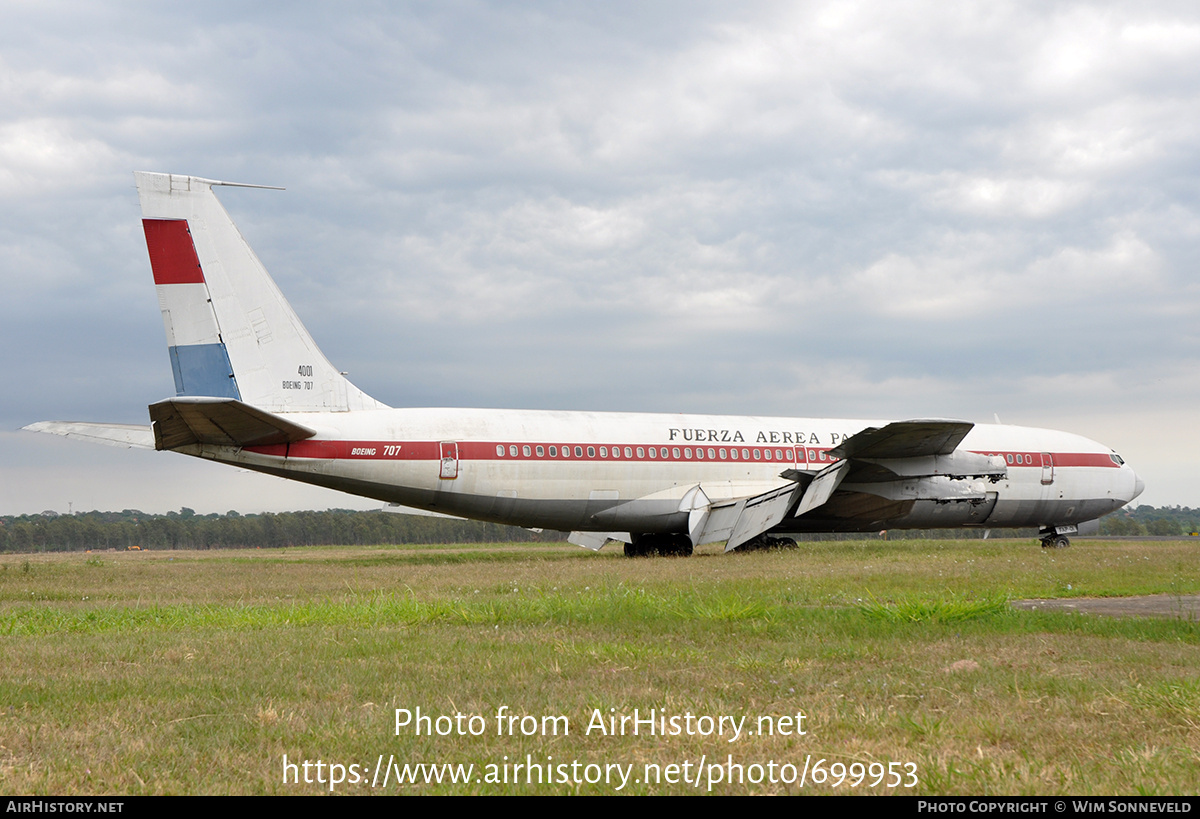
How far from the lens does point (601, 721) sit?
4871 millimetres

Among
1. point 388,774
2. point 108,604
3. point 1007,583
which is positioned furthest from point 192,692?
point 1007,583

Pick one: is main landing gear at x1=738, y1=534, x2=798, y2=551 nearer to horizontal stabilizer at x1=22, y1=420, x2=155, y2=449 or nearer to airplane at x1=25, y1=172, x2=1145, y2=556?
airplane at x1=25, y1=172, x2=1145, y2=556

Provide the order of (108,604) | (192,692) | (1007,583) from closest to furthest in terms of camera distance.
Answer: (192,692) → (108,604) → (1007,583)

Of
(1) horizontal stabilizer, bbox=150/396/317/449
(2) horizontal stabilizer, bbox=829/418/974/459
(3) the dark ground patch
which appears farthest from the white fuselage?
(3) the dark ground patch

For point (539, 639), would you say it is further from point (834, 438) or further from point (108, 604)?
point (834, 438)

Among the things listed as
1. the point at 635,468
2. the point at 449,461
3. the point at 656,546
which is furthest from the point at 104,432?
the point at 656,546

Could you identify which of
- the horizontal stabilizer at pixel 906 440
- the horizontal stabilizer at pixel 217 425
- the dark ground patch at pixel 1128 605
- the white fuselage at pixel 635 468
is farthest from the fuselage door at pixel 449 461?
the dark ground patch at pixel 1128 605

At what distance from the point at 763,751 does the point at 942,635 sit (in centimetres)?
421

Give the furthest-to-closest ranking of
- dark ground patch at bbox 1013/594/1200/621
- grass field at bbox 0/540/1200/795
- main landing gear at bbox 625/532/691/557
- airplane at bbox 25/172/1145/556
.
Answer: main landing gear at bbox 625/532/691/557 < airplane at bbox 25/172/1145/556 < dark ground patch at bbox 1013/594/1200/621 < grass field at bbox 0/540/1200/795

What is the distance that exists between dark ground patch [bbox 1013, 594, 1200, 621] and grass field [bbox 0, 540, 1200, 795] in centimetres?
127

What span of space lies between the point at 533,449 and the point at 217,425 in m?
7.49

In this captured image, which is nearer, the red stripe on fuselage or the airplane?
the red stripe on fuselage

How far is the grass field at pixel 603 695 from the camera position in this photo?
4016mm

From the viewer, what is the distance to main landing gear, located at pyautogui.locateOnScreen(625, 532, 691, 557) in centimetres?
2639
